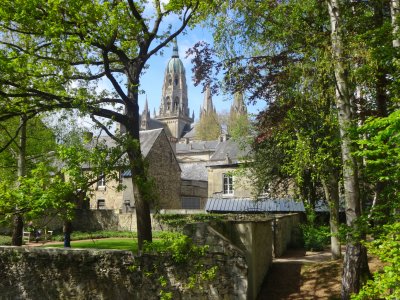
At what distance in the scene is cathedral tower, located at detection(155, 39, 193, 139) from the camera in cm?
12231

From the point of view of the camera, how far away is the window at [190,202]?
4078 centimetres

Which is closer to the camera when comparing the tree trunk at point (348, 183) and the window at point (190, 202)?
the tree trunk at point (348, 183)

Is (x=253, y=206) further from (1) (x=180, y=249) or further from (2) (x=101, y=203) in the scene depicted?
(2) (x=101, y=203)

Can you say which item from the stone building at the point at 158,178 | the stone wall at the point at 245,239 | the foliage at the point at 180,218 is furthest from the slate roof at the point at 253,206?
the stone wall at the point at 245,239

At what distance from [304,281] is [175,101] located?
117 m

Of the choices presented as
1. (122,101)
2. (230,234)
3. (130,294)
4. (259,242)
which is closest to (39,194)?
(130,294)

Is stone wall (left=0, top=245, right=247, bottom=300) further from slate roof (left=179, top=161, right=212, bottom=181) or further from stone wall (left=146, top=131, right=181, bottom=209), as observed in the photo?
slate roof (left=179, top=161, right=212, bottom=181)

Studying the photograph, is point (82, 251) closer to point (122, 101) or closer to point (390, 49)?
point (122, 101)

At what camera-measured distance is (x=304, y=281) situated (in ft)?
38.6

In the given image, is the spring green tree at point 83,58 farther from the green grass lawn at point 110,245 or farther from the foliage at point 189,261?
the green grass lawn at point 110,245

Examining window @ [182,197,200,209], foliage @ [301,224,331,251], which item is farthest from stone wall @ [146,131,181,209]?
foliage @ [301,224,331,251]

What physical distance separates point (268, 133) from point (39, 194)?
29.6 ft

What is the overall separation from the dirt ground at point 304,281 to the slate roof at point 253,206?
9.99 metres

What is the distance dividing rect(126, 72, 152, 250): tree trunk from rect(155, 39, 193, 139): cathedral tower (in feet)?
353
